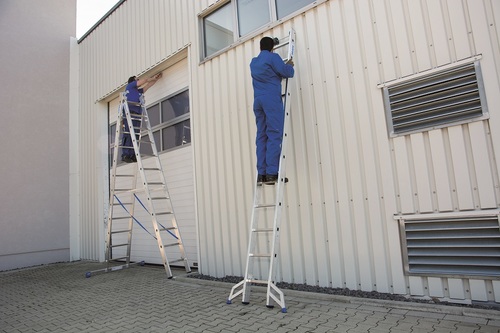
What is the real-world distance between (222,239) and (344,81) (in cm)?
310

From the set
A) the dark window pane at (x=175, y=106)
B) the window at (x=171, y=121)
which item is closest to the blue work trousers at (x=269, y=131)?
the window at (x=171, y=121)

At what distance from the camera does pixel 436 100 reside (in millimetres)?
3701

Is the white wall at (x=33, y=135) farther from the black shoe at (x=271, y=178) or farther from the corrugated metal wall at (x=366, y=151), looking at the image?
the black shoe at (x=271, y=178)

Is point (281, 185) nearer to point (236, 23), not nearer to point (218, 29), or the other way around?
point (236, 23)

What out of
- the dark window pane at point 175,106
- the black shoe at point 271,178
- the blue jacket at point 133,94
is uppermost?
the blue jacket at point 133,94

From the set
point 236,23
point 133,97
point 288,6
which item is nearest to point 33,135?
Answer: point 133,97

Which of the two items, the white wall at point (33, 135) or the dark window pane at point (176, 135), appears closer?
the dark window pane at point (176, 135)

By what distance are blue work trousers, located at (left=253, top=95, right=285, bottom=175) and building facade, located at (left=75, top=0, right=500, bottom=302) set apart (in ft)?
1.93

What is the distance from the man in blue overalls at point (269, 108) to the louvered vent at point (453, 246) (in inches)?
65.1

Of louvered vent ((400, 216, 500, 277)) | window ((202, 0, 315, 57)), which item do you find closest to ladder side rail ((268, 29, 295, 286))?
window ((202, 0, 315, 57))

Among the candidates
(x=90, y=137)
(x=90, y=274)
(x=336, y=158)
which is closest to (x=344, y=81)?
(x=336, y=158)

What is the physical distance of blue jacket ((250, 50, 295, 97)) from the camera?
4.19m

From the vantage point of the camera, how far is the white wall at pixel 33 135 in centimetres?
845

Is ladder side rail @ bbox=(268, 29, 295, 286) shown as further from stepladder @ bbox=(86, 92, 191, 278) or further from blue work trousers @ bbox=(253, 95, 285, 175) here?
stepladder @ bbox=(86, 92, 191, 278)
